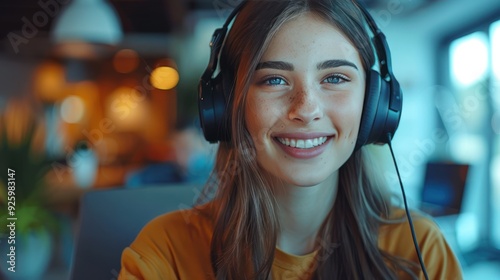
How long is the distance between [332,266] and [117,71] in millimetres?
7043

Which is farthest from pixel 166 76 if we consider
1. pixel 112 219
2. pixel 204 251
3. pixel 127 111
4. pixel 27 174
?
pixel 204 251

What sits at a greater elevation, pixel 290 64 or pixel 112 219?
pixel 290 64

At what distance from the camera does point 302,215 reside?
811 millimetres

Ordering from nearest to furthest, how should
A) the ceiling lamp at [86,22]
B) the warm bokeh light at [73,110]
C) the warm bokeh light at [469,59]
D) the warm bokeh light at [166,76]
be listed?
the ceiling lamp at [86,22] < the warm bokeh light at [469,59] < the warm bokeh light at [166,76] < the warm bokeh light at [73,110]

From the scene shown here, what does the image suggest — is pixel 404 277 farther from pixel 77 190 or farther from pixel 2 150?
pixel 77 190

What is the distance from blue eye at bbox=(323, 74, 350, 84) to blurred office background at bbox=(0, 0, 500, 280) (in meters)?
0.33

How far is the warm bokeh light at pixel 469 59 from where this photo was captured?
3.12 metres

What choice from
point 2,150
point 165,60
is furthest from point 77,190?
point 165,60

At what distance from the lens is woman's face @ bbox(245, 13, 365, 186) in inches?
26.5

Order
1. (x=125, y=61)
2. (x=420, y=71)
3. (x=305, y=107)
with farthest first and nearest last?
(x=125, y=61)
(x=420, y=71)
(x=305, y=107)

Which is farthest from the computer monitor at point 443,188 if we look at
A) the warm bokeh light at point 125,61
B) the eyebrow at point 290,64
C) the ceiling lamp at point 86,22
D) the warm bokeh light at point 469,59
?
the warm bokeh light at point 125,61

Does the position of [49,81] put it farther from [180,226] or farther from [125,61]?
[180,226]

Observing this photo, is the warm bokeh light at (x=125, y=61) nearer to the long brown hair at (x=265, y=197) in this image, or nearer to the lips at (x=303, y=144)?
the long brown hair at (x=265, y=197)

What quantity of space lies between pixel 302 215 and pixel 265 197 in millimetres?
83
